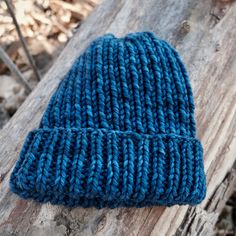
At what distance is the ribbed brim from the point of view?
1098 mm

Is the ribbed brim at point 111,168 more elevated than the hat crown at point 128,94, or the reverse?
the hat crown at point 128,94

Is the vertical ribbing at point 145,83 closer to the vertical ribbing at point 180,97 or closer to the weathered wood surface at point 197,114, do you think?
the vertical ribbing at point 180,97

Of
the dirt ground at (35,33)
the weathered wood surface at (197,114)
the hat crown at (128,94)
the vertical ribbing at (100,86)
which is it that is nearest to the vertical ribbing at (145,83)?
the hat crown at (128,94)

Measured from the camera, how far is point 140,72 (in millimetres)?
1222

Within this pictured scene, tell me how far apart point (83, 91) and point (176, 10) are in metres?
0.55

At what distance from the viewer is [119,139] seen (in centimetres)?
114

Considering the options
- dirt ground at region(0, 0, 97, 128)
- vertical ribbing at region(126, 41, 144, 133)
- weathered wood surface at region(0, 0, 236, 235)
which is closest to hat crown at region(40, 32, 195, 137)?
vertical ribbing at region(126, 41, 144, 133)

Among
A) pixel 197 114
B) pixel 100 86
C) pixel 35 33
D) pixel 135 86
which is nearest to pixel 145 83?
pixel 135 86

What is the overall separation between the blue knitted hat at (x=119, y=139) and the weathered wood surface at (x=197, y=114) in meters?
0.06

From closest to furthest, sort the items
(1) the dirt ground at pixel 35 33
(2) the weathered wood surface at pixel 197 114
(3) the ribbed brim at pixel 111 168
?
(3) the ribbed brim at pixel 111 168
(2) the weathered wood surface at pixel 197 114
(1) the dirt ground at pixel 35 33

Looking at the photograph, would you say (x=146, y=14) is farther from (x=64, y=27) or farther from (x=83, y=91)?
(x=64, y=27)

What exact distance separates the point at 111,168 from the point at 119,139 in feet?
0.30

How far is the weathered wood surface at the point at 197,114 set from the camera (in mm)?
1210

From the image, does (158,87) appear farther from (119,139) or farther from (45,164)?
(45,164)
